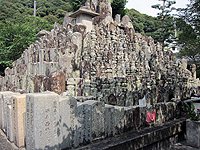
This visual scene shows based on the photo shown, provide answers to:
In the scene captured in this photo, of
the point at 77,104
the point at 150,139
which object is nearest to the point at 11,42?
the point at 77,104

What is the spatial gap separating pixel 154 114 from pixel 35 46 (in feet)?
48.7

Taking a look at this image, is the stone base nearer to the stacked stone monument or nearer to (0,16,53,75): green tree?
Answer: the stacked stone monument

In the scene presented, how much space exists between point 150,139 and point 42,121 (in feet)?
7.96

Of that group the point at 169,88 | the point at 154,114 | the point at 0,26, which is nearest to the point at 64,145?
the point at 154,114

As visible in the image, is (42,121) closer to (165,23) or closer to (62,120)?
(62,120)

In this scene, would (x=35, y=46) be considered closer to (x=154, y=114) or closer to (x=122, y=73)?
(x=122, y=73)

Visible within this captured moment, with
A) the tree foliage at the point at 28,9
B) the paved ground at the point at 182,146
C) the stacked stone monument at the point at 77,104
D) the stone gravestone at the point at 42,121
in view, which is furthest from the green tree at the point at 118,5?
the stone gravestone at the point at 42,121

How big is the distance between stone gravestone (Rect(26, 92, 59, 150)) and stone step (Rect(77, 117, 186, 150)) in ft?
2.03

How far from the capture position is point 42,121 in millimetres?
2594

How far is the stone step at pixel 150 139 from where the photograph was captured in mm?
3066

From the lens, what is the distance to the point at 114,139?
3260mm

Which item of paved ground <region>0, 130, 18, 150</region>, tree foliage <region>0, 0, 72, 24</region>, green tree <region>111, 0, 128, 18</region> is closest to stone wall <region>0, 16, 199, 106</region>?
paved ground <region>0, 130, 18, 150</region>

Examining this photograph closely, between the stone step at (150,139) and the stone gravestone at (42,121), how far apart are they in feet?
2.03

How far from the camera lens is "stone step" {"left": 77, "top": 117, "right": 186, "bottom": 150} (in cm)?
307
